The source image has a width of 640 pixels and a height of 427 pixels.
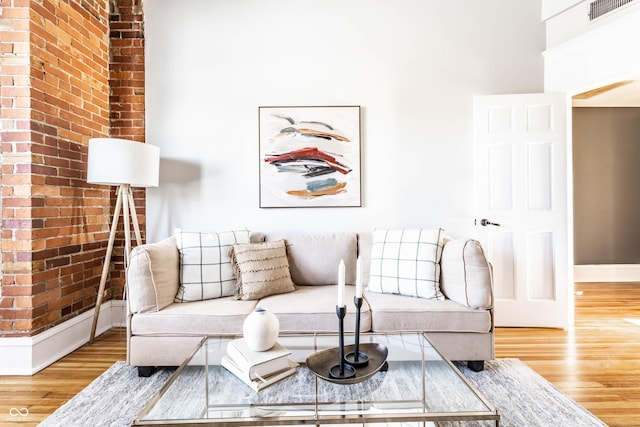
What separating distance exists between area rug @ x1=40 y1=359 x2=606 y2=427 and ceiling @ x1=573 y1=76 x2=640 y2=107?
136 inches

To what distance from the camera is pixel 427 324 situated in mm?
2111

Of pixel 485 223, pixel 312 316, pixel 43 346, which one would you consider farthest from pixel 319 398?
pixel 485 223

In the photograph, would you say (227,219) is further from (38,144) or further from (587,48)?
(587,48)

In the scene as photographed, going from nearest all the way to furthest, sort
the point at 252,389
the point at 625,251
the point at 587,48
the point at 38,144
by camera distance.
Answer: the point at 252,389
the point at 38,144
the point at 587,48
the point at 625,251

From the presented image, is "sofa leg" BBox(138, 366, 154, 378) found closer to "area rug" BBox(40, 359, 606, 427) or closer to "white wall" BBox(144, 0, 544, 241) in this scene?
"area rug" BBox(40, 359, 606, 427)

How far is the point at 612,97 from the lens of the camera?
14.6 feet

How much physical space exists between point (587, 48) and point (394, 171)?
174cm

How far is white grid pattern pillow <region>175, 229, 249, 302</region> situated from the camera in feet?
7.62

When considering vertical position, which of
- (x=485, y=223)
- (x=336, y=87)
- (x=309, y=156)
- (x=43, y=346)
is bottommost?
(x=43, y=346)

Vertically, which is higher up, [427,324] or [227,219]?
[227,219]

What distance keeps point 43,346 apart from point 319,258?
1.91 meters

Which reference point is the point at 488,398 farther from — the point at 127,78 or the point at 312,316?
the point at 127,78

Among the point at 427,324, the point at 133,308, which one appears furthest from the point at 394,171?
the point at 133,308

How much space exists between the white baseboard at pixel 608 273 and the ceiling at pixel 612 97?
2.16 meters
